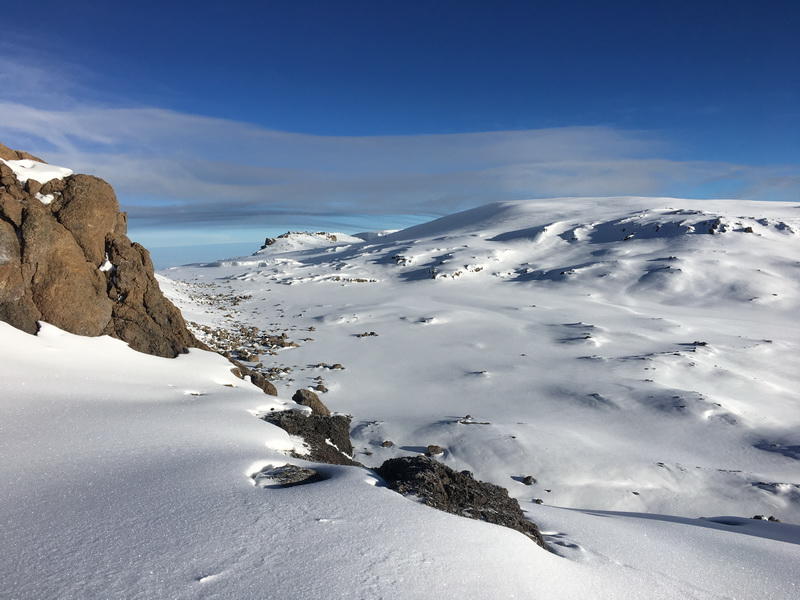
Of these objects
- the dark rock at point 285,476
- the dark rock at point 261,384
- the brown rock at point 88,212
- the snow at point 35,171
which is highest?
the snow at point 35,171

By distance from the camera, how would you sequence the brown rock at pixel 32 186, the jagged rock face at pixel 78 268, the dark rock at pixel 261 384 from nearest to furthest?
the jagged rock face at pixel 78 268, the brown rock at pixel 32 186, the dark rock at pixel 261 384

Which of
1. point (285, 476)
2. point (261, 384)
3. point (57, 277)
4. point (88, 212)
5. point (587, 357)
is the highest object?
point (88, 212)

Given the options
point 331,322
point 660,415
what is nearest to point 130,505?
point 660,415

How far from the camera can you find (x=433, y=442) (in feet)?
36.4

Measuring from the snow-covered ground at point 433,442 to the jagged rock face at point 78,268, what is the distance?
714mm

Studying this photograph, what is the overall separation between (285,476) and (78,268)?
817cm

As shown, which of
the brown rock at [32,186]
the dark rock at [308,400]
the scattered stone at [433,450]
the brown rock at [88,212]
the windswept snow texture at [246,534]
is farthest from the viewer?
the dark rock at [308,400]

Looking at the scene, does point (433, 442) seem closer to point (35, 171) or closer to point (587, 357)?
point (587, 357)

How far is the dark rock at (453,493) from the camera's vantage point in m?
5.04

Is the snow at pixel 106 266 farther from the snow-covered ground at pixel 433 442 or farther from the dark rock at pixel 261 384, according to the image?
the dark rock at pixel 261 384

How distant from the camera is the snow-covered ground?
333cm

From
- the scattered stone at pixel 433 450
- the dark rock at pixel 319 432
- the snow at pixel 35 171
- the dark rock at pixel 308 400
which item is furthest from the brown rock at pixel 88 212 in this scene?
the scattered stone at pixel 433 450

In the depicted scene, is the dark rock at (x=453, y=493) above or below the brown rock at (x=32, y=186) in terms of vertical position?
below

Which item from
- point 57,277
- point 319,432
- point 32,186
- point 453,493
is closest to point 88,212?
point 32,186
